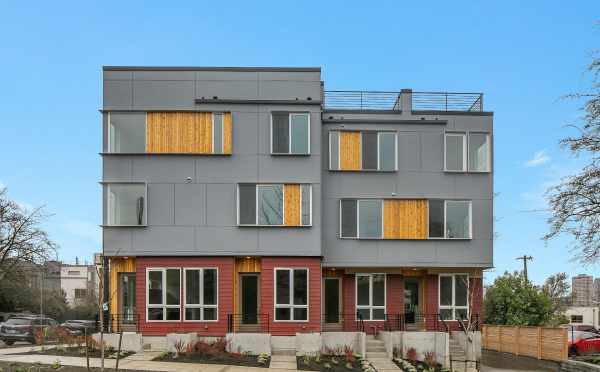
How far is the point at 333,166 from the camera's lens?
2555cm

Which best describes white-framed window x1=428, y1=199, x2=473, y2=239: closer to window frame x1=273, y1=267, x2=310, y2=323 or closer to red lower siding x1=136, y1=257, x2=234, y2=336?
window frame x1=273, y1=267, x2=310, y2=323

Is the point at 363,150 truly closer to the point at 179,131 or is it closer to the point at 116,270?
the point at 179,131

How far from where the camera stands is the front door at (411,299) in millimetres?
26047

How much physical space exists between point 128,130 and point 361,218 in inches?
391

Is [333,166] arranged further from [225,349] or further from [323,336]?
[225,349]

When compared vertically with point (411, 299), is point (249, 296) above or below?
above

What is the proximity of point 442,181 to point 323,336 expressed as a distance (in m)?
8.20

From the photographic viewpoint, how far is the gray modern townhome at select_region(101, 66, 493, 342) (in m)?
23.3

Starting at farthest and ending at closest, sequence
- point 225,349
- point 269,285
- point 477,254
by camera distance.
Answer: point 477,254 → point 269,285 → point 225,349

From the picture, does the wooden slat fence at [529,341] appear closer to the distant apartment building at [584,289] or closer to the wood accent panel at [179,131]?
the wood accent panel at [179,131]

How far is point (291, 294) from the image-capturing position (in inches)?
920

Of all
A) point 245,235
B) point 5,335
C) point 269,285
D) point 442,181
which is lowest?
point 5,335

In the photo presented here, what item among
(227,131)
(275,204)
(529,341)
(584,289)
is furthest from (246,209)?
(584,289)

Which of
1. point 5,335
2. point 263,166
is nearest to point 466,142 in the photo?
point 263,166
